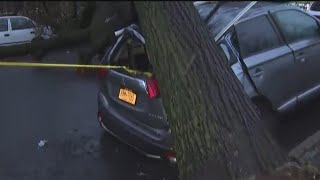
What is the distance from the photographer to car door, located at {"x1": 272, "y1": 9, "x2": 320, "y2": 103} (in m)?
6.60

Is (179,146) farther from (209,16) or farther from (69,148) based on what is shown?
(69,148)

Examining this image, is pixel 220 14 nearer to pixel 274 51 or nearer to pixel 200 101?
pixel 274 51

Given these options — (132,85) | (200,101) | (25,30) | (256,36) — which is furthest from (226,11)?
(200,101)

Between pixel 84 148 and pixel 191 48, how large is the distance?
3457 mm

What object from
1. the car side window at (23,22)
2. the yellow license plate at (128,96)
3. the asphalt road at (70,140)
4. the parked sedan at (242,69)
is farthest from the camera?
the asphalt road at (70,140)

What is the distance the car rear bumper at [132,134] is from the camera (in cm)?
556

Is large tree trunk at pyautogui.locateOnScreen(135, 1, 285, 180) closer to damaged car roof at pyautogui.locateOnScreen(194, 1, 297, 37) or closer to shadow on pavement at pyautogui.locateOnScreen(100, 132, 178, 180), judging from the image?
shadow on pavement at pyautogui.locateOnScreen(100, 132, 178, 180)

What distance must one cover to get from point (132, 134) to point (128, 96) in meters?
0.39

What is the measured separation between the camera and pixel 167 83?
3664 millimetres

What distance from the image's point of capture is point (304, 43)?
22.0 feet

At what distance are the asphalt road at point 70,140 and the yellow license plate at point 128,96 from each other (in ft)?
2.05

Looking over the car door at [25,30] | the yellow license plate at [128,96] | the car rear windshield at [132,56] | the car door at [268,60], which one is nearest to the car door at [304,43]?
the car door at [268,60]

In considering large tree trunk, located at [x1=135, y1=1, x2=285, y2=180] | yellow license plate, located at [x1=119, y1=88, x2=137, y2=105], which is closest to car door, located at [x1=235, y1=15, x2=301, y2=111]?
yellow license plate, located at [x1=119, y1=88, x2=137, y2=105]

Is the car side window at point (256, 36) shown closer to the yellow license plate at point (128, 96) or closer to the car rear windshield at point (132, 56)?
the car rear windshield at point (132, 56)
